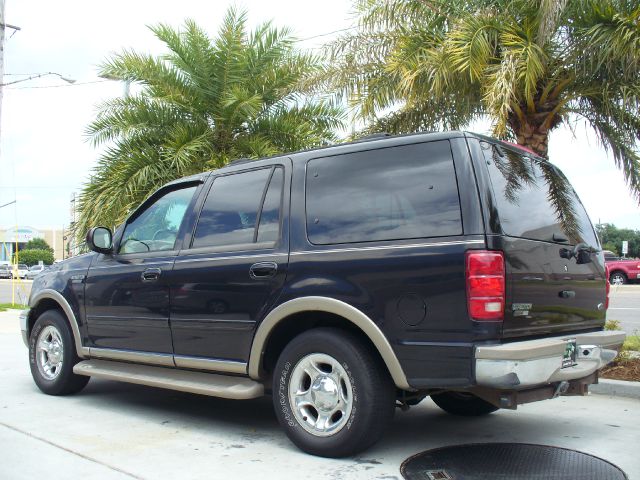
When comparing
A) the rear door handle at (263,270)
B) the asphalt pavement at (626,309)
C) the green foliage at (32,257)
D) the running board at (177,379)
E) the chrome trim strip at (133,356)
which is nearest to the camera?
the rear door handle at (263,270)

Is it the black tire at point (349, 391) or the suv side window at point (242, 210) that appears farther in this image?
the suv side window at point (242, 210)

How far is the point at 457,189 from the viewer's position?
4000 mm

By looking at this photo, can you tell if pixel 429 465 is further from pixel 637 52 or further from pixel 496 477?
pixel 637 52

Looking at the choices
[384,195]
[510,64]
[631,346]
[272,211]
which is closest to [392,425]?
[272,211]

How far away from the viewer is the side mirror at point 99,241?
236 inches

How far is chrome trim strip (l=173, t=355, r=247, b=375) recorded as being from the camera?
4789 millimetres

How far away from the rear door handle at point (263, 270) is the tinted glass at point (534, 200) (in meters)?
1.53

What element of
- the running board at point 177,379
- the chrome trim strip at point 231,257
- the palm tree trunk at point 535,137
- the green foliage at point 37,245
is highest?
the green foliage at point 37,245

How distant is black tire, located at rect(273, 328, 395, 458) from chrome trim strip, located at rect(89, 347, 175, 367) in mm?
1182

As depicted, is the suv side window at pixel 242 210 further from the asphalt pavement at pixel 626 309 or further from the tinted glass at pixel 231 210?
the asphalt pavement at pixel 626 309

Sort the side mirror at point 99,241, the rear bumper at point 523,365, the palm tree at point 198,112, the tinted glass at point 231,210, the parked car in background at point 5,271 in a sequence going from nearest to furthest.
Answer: the rear bumper at point 523,365 → the tinted glass at point 231,210 → the side mirror at point 99,241 → the palm tree at point 198,112 → the parked car in background at point 5,271

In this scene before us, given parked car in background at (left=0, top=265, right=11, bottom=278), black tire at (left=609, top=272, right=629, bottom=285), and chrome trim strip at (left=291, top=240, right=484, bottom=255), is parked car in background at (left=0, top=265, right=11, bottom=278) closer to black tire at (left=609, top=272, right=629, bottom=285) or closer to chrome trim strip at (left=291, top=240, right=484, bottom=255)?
black tire at (left=609, top=272, right=629, bottom=285)

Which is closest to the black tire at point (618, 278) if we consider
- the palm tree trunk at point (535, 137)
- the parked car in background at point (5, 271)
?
the palm tree trunk at point (535, 137)

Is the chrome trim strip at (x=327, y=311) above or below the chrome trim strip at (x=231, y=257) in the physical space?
below
